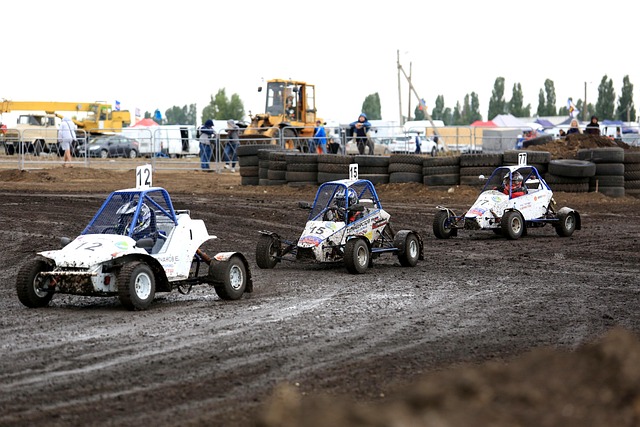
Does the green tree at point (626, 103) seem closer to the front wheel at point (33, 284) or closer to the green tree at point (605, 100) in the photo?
the green tree at point (605, 100)

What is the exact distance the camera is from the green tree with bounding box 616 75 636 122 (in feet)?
340

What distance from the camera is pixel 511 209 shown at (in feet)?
56.5

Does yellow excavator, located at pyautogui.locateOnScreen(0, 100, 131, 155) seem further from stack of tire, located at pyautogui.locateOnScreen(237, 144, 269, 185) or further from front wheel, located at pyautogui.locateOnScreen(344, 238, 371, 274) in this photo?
front wheel, located at pyautogui.locateOnScreen(344, 238, 371, 274)

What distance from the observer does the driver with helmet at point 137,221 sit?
34.8 feet

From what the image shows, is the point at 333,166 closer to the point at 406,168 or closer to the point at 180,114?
the point at 406,168

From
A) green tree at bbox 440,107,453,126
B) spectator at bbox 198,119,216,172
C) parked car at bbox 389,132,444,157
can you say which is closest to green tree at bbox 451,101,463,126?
green tree at bbox 440,107,453,126

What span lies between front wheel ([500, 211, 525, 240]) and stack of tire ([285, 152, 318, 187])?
8.80 metres

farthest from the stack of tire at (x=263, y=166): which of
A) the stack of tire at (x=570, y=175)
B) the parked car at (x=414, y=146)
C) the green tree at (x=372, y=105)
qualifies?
the green tree at (x=372, y=105)

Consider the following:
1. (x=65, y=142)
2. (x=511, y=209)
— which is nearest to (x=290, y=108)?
(x=65, y=142)

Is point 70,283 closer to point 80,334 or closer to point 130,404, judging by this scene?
point 80,334

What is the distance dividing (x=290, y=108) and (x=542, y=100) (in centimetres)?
8325

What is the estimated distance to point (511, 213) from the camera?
17125 millimetres

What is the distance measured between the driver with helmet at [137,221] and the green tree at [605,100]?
10302 centimetres

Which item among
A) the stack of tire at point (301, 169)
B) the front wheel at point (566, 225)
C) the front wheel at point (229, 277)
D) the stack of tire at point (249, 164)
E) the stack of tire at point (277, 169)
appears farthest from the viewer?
the stack of tire at point (249, 164)
